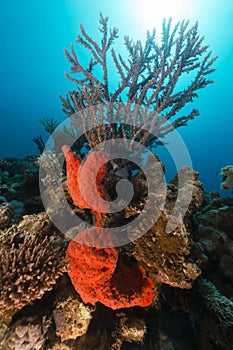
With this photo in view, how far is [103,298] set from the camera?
2283mm

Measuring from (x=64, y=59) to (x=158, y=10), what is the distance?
222 feet

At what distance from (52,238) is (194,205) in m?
2.32

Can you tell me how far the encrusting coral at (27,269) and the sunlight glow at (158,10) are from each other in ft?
86.7

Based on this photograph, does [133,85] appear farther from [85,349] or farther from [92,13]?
[92,13]

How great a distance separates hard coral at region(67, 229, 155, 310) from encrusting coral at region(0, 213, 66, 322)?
0.26m

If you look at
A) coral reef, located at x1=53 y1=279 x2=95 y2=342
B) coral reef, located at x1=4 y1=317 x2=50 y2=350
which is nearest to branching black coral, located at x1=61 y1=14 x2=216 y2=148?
coral reef, located at x1=53 y1=279 x2=95 y2=342

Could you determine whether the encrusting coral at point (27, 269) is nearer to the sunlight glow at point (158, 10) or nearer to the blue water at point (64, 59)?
the sunlight glow at point (158, 10)

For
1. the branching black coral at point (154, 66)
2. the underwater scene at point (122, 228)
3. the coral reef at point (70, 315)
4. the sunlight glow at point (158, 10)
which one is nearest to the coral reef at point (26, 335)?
the underwater scene at point (122, 228)

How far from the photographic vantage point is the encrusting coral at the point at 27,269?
7.22 feet

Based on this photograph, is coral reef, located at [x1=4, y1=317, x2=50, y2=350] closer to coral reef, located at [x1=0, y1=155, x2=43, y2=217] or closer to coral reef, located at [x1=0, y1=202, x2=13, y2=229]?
coral reef, located at [x1=0, y1=202, x2=13, y2=229]

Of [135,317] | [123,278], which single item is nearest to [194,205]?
[123,278]

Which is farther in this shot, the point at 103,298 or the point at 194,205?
the point at 194,205

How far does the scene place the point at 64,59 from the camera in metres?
78.8

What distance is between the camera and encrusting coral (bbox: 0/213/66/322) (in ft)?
7.22
